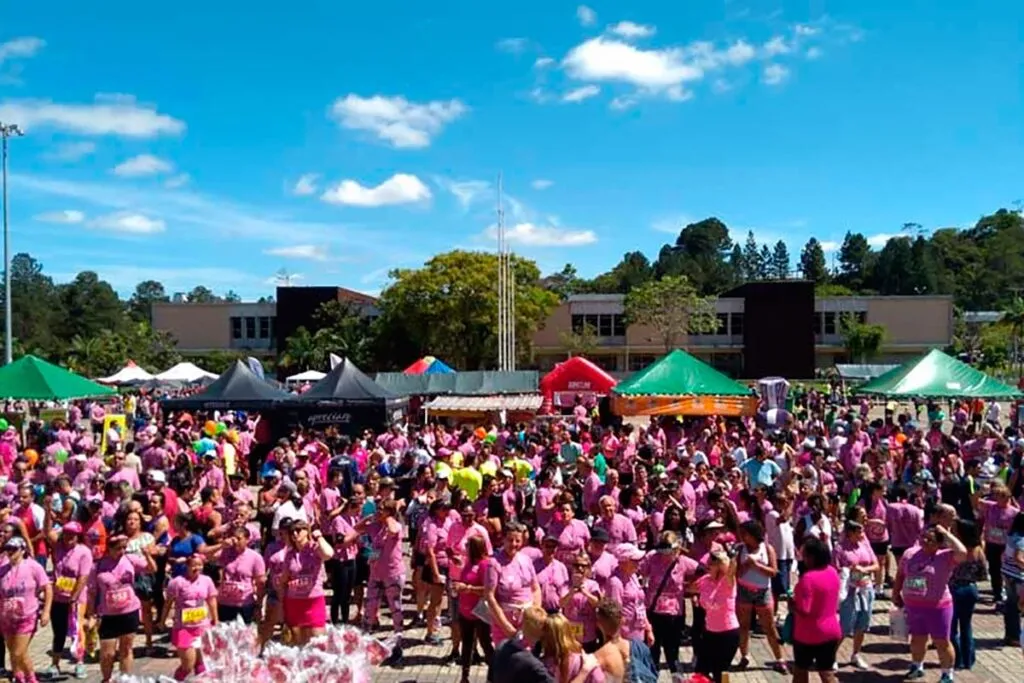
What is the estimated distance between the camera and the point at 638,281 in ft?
335

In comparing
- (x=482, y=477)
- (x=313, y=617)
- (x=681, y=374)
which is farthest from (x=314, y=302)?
(x=313, y=617)

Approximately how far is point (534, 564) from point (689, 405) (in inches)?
434

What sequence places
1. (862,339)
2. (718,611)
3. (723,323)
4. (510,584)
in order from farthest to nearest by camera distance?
(723,323)
(862,339)
(510,584)
(718,611)

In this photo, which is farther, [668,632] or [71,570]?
[71,570]

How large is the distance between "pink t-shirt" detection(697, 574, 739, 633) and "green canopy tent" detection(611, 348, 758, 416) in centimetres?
1109

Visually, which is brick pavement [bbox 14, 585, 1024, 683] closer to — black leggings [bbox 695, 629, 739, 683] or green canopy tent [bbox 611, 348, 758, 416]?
black leggings [bbox 695, 629, 739, 683]

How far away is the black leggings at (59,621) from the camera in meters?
7.83

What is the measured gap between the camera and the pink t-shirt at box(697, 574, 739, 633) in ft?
21.6

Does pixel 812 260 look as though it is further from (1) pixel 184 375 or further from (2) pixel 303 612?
(2) pixel 303 612

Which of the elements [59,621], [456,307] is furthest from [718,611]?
[456,307]

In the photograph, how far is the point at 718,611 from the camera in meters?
6.60

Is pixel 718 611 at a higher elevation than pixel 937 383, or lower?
lower

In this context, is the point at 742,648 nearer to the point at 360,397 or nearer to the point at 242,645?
the point at 242,645

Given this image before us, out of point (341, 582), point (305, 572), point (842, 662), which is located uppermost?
point (305, 572)
